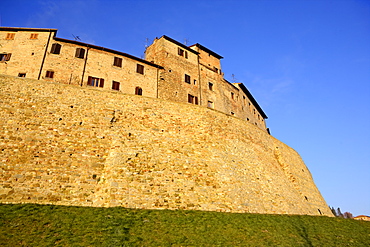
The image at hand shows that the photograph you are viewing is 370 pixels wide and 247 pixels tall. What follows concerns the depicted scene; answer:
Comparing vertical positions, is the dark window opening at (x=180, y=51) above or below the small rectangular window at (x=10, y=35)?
above

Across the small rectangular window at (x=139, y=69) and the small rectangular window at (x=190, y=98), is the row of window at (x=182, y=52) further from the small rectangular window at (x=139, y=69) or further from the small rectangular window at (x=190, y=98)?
the small rectangular window at (x=139, y=69)

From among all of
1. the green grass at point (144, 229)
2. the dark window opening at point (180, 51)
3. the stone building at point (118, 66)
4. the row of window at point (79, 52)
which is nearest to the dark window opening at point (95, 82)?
the stone building at point (118, 66)

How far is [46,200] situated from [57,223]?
2.91 metres

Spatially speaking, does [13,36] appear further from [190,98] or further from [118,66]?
[190,98]

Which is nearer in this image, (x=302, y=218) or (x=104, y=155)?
(x=104, y=155)

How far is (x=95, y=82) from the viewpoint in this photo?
29469 mm

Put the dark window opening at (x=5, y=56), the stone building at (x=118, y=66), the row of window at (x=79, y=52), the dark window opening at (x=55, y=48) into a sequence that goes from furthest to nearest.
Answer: the row of window at (x=79, y=52)
the dark window opening at (x=55, y=48)
the stone building at (x=118, y=66)
the dark window opening at (x=5, y=56)

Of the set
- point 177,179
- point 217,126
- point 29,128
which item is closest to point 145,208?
point 177,179

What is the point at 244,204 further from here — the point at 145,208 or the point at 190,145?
the point at 145,208

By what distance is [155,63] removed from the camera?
36250 mm

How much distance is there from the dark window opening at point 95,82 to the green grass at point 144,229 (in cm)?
1810

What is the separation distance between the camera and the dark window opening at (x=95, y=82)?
29172mm

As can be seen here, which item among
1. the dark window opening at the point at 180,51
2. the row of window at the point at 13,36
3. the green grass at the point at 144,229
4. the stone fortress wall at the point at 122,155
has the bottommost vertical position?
the green grass at the point at 144,229

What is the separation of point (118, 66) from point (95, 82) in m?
3.76
